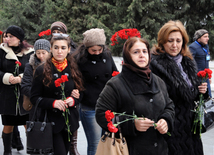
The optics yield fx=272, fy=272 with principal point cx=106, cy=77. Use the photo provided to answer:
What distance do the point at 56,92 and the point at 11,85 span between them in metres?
1.68

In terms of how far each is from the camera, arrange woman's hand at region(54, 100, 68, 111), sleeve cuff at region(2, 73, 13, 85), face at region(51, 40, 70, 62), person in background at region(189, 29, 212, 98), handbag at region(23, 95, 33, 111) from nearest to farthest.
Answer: woman's hand at region(54, 100, 68, 111), face at region(51, 40, 70, 62), handbag at region(23, 95, 33, 111), sleeve cuff at region(2, 73, 13, 85), person in background at region(189, 29, 212, 98)

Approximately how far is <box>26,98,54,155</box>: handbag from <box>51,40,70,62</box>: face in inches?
30.2

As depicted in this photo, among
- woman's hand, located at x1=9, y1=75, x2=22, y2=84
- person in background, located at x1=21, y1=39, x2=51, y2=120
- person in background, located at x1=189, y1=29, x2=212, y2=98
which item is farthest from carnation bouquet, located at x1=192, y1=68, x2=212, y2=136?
person in background, located at x1=189, y1=29, x2=212, y2=98

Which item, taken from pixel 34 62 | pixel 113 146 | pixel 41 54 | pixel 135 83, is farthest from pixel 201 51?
pixel 113 146

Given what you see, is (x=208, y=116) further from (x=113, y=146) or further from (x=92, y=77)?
(x=92, y=77)

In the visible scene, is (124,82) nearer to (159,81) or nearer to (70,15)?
(159,81)

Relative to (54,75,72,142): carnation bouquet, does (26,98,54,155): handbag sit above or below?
below

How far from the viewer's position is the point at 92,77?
11.9ft

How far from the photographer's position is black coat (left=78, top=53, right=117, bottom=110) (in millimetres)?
3607

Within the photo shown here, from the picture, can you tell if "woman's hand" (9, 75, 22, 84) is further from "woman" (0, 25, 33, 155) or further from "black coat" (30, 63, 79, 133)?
"black coat" (30, 63, 79, 133)

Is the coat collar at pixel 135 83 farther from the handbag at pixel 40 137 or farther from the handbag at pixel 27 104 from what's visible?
the handbag at pixel 27 104

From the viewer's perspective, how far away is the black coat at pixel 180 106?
287 centimetres

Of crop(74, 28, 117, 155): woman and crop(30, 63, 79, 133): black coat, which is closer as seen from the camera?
crop(30, 63, 79, 133): black coat

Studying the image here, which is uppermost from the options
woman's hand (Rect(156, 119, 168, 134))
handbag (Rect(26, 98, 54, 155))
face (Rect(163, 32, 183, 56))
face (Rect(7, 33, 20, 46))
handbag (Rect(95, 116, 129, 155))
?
face (Rect(7, 33, 20, 46))
